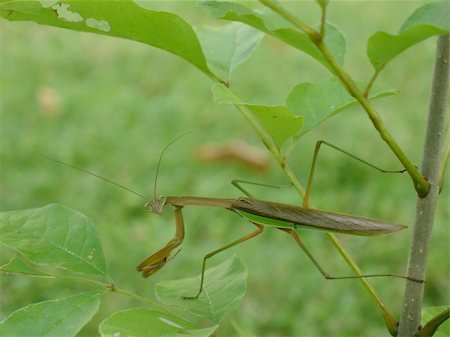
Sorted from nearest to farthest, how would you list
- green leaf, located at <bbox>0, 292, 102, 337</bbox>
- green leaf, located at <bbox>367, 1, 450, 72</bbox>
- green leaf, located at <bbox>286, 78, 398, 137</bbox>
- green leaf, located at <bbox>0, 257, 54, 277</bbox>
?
green leaf, located at <bbox>367, 1, 450, 72</bbox> < green leaf, located at <bbox>0, 292, 102, 337</bbox> < green leaf, located at <bbox>0, 257, 54, 277</bbox> < green leaf, located at <bbox>286, 78, 398, 137</bbox>

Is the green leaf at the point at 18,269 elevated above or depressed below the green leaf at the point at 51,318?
below

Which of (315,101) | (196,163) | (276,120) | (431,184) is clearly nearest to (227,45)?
(315,101)

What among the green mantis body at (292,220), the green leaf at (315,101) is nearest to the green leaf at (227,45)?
the green leaf at (315,101)

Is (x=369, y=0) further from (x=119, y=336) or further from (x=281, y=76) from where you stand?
(x=119, y=336)

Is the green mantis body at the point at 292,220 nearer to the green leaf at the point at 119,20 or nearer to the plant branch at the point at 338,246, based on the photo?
the plant branch at the point at 338,246

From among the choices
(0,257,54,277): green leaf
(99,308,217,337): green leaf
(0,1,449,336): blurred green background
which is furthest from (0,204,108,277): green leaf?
(0,1,449,336): blurred green background

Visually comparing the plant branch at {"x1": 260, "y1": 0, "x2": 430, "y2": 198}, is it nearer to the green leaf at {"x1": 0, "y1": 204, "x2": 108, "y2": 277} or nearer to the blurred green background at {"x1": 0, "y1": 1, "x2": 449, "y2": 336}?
the green leaf at {"x1": 0, "y1": 204, "x2": 108, "y2": 277}
